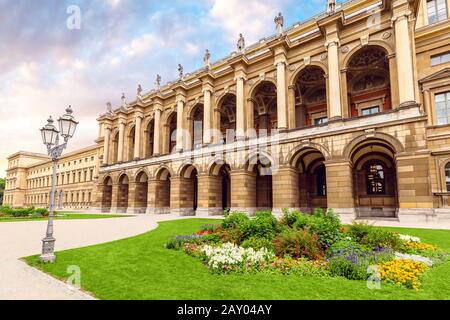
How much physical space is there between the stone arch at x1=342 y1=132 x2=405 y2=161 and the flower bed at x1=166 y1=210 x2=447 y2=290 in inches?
387

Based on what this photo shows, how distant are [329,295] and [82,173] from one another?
6534cm

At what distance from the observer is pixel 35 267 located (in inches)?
259

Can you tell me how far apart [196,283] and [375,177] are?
72.8 ft

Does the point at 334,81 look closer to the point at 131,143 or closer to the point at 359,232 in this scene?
the point at 359,232

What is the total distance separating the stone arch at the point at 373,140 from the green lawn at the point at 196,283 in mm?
12655

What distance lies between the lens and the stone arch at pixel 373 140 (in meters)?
17.0

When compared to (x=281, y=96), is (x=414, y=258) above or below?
below

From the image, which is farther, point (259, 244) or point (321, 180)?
point (321, 180)

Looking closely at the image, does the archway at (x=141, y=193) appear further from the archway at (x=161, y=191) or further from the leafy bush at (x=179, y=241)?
the leafy bush at (x=179, y=241)

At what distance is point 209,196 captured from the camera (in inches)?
1054

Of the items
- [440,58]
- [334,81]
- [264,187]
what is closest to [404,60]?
[334,81]

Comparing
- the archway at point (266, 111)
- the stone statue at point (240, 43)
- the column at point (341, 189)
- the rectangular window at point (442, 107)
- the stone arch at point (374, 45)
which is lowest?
the column at point (341, 189)

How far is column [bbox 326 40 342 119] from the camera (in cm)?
2005

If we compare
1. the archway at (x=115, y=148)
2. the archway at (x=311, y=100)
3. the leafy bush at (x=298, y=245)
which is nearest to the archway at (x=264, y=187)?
the archway at (x=311, y=100)
